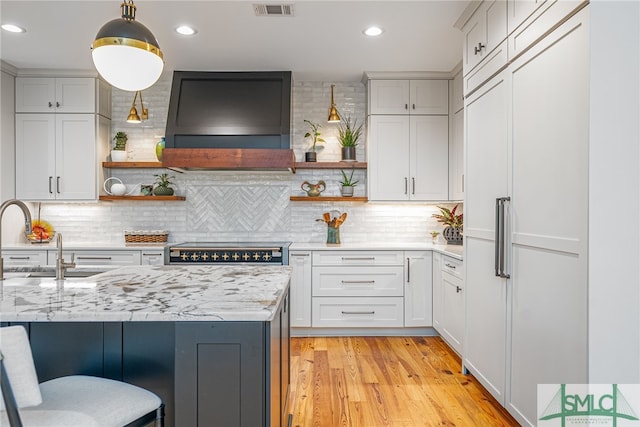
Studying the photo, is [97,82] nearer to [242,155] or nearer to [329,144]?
[242,155]

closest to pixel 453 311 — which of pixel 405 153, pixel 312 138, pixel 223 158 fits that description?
pixel 405 153

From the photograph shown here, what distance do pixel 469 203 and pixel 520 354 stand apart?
1066mm

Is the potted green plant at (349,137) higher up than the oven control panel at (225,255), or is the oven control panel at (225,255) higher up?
the potted green plant at (349,137)

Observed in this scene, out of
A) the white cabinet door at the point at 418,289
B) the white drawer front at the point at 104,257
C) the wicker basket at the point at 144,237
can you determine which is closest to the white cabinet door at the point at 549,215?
the white cabinet door at the point at 418,289

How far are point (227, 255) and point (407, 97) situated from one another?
2410mm

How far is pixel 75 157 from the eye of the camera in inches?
167

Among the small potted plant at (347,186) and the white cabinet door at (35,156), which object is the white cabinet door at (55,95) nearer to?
the white cabinet door at (35,156)

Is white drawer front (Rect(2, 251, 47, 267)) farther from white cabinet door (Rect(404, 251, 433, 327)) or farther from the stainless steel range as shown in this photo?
white cabinet door (Rect(404, 251, 433, 327))

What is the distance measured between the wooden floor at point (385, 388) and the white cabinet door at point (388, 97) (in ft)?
7.62

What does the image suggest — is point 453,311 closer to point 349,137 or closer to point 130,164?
point 349,137

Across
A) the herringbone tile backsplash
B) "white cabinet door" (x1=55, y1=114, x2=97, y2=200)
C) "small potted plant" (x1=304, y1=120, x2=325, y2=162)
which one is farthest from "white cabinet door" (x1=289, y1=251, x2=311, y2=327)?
"white cabinet door" (x1=55, y1=114, x2=97, y2=200)

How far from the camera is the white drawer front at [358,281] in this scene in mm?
4000

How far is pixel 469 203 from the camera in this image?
286 cm

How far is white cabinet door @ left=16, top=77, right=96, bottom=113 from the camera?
421cm
